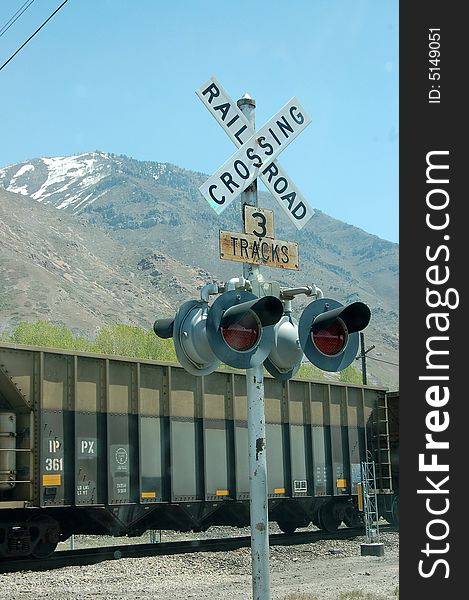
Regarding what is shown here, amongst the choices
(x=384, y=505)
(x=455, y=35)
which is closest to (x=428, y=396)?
(x=455, y=35)

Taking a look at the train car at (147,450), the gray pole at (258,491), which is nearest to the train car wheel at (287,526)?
the train car at (147,450)

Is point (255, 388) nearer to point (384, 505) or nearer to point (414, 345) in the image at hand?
point (414, 345)

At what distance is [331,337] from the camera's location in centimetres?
664

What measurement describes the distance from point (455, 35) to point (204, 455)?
13661 mm

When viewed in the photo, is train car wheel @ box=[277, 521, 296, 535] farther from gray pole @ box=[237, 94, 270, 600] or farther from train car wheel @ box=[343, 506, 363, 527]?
gray pole @ box=[237, 94, 270, 600]

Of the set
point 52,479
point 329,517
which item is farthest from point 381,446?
point 52,479

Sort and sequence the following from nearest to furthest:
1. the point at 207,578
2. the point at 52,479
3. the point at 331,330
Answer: the point at 331,330 < the point at 207,578 < the point at 52,479

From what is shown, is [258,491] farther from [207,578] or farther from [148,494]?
[148,494]

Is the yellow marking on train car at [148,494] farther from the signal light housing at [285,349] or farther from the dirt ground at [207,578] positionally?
the signal light housing at [285,349]

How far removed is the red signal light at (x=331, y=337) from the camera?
659 cm

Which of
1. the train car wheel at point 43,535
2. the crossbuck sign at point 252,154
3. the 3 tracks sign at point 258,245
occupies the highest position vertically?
the crossbuck sign at point 252,154

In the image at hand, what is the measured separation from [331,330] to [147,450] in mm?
11898

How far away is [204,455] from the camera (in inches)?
752

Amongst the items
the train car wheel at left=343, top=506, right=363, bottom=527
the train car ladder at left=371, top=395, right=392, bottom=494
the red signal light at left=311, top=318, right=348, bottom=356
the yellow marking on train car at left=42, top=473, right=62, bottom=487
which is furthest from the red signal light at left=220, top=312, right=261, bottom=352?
the train car ladder at left=371, top=395, right=392, bottom=494
